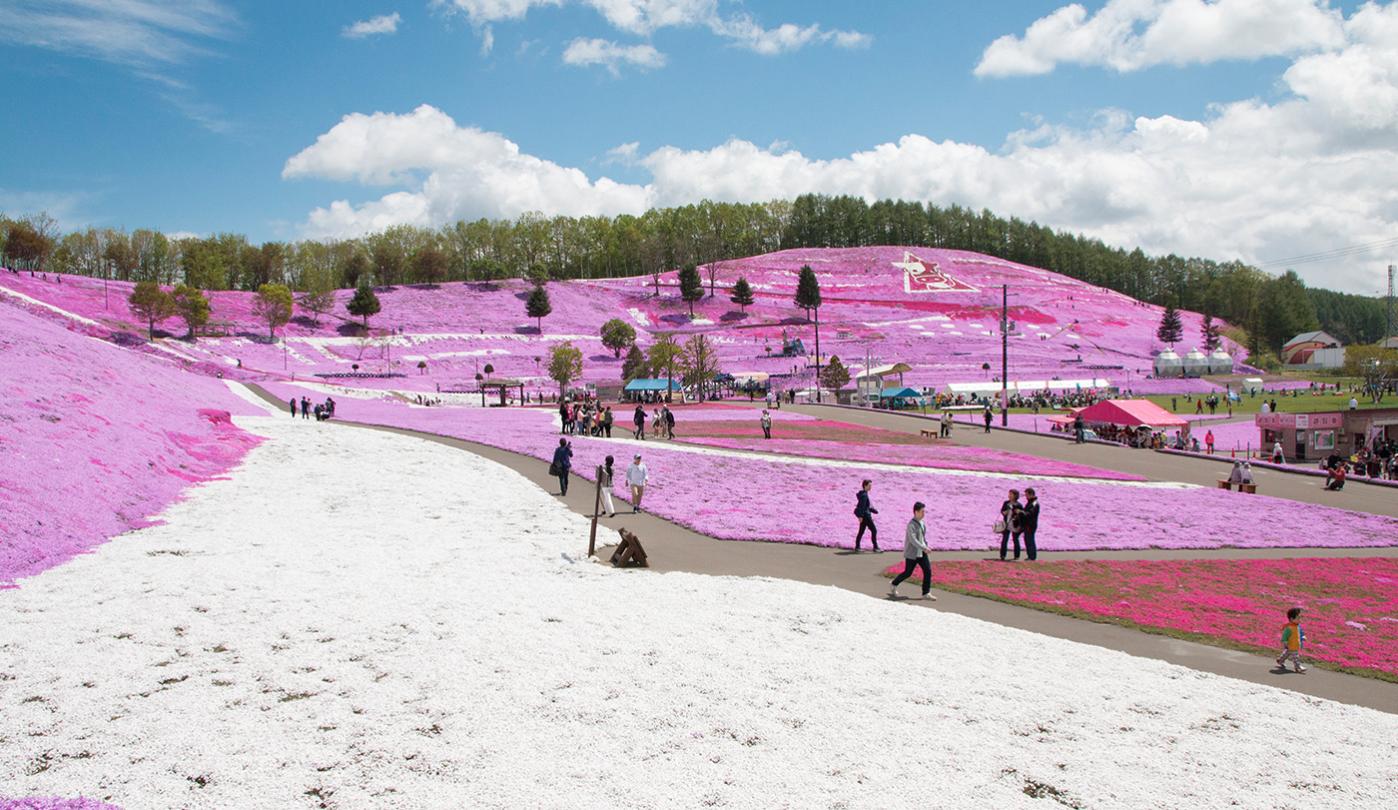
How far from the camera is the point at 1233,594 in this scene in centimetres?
1880

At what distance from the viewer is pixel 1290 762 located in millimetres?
9656

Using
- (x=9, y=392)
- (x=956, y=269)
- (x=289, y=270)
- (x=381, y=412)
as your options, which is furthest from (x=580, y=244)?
(x=9, y=392)

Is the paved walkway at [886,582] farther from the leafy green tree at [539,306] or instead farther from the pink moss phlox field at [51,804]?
the leafy green tree at [539,306]

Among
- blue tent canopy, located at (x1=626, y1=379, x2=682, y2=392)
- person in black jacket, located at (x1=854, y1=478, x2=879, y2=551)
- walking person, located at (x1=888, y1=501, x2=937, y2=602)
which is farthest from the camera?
blue tent canopy, located at (x1=626, y1=379, x2=682, y2=392)

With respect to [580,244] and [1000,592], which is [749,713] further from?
[580,244]

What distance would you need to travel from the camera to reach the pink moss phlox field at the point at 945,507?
79.5ft

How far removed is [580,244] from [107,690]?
597 feet

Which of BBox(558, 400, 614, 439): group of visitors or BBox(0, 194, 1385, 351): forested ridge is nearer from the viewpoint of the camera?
BBox(558, 400, 614, 439): group of visitors

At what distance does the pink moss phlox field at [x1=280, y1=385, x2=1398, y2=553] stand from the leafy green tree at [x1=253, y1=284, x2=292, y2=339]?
7796 cm

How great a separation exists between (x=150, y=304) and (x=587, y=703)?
332ft

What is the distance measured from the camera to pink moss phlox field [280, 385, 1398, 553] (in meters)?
24.2

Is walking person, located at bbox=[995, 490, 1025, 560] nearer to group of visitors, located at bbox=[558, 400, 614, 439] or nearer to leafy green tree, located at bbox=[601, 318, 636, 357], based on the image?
group of visitors, located at bbox=[558, 400, 614, 439]

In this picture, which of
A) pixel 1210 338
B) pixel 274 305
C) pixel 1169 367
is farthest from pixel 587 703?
pixel 1210 338

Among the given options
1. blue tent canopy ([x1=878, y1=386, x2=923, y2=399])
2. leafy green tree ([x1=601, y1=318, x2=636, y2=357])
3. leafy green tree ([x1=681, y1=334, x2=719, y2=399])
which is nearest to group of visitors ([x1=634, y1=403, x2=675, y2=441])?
leafy green tree ([x1=681, y1=334, x2=719, y2=399])
